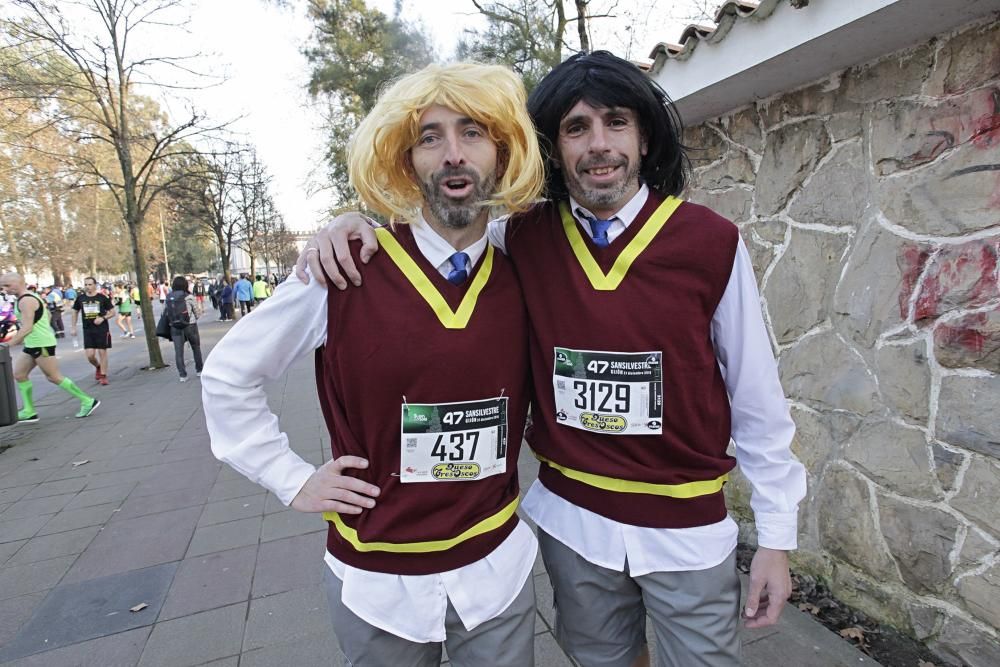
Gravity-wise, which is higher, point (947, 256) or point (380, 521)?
point (947, 256)

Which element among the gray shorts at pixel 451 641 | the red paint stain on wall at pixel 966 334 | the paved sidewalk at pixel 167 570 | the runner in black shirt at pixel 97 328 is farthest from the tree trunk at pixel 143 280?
the red paint stain on wall at pixel 966 334

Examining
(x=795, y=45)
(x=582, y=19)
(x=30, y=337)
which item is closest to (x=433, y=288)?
(x=795, y=45)

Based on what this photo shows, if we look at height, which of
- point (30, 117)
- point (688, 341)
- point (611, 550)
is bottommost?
point (611, 550)

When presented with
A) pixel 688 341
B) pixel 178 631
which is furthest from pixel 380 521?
pixel 178 631

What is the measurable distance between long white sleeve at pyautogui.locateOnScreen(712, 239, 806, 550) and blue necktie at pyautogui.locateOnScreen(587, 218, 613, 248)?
339mm

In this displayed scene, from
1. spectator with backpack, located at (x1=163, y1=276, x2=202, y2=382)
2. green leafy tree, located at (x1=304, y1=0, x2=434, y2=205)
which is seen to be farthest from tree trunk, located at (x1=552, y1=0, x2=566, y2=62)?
green leafy tree, located at (x1=304, y1=0, x2=434, y2=205)

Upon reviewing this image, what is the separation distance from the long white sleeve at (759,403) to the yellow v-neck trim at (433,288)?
658mm

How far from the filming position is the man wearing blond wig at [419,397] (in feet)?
4.37

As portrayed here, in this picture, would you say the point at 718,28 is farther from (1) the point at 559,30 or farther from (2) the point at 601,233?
(1) the point at 559,30

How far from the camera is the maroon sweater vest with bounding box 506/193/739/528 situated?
1426 millimetres

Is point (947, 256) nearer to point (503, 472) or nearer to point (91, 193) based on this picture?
point (503, 472)

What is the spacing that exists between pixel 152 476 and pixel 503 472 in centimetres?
469

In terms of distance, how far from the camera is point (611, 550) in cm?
150

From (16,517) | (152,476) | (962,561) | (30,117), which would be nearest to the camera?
(962,561)
